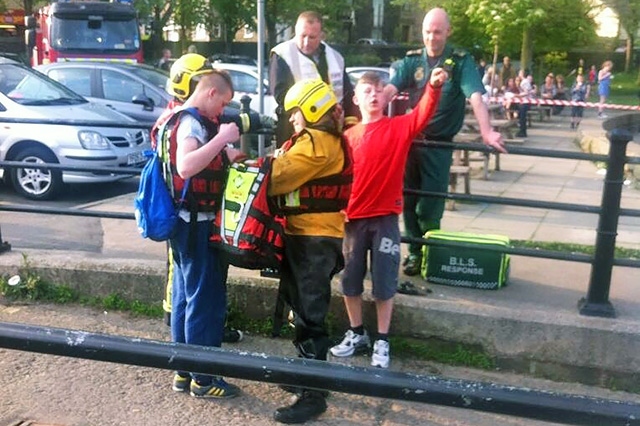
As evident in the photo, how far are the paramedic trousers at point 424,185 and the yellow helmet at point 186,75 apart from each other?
4.82ft

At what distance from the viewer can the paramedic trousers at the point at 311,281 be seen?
385cm

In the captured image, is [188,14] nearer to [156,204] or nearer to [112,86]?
[112,86]

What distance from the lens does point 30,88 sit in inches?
399

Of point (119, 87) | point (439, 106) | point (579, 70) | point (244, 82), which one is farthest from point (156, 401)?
point (579, 70)

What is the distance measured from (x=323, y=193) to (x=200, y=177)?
0.62 m

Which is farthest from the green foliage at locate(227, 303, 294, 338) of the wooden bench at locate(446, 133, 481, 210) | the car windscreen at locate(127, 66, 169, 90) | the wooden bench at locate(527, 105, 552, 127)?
the wooden bench at locate(527, 105, 552, 127)

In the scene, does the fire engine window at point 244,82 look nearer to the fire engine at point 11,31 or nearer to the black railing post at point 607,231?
the black railing post at point 607,231

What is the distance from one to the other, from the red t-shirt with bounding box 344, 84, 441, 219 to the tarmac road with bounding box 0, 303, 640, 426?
931 mm

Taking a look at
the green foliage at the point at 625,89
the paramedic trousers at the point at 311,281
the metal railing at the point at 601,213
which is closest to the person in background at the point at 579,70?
the green foliage at the point at 625,89

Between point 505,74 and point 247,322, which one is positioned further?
point 505,74

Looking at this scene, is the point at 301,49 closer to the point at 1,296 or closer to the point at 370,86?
the point at 370,86

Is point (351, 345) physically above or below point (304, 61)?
below

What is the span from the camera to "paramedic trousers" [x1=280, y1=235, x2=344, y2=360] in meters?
3.85

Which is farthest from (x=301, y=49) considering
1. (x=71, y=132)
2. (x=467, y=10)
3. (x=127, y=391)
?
(x=467, y=10)
